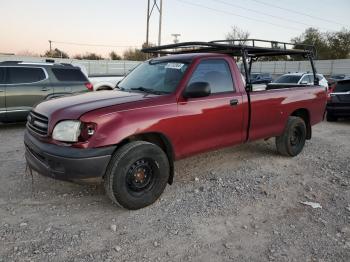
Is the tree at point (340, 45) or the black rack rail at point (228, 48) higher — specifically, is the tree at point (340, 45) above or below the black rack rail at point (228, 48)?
above

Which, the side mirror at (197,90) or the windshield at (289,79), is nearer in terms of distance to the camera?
the side mirror at (197,90)

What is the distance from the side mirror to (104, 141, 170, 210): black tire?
0.80 m

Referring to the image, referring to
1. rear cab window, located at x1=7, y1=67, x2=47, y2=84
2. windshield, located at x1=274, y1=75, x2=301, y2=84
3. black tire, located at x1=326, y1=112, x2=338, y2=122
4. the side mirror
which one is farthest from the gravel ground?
windshield, located at x1=274, y1=75, x2=301, y2=84

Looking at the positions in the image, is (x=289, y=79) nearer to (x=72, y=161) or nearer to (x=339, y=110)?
(x=339, y=110)

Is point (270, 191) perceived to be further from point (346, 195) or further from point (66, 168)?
point (66, 168)

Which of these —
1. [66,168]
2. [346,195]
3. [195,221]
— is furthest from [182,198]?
[346,195]

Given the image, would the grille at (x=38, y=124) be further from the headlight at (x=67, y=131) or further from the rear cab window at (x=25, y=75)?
the rear cab window at (x=25, y=75)

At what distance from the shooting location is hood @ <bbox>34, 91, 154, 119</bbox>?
3684mm

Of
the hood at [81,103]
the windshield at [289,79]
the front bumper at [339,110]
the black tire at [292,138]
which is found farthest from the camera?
the windshield at [289,79]

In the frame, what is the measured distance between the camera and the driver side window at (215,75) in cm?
466

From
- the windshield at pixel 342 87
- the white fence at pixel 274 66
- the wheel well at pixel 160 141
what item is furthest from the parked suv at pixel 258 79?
the white fence at pixel 274 66

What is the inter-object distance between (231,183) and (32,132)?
108 inches

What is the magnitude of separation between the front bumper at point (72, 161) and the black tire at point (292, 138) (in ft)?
11.7

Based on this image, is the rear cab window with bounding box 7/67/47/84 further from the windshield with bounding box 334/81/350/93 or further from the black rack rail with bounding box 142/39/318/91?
the windshield with bounding box 334/81/350/93
